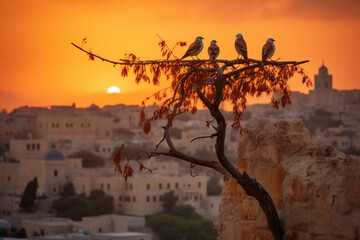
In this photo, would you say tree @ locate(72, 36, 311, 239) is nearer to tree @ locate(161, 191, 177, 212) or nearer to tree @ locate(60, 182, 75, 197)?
tree @ locate(161, 191, 177, 212)

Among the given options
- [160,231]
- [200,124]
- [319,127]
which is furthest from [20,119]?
[160,231]

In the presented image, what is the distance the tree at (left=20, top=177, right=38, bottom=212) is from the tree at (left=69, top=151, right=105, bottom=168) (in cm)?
1085

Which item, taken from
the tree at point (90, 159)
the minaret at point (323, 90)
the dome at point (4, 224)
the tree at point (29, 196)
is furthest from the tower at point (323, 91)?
the dome at point (4, 224)

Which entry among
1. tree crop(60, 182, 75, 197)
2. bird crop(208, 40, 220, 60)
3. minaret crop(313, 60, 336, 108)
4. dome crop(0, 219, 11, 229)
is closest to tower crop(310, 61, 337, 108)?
minaret crop(313, 60, 336, 108)

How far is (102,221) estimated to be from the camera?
51.9 m

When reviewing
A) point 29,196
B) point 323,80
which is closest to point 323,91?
point 323,80

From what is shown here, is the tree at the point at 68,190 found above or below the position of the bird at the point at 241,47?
below

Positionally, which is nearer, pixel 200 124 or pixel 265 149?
pixel 265 149

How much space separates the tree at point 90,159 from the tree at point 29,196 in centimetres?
1085

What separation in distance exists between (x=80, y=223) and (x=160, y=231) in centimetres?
458

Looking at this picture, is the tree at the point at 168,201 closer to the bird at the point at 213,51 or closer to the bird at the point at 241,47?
the bird at the point at 213,51

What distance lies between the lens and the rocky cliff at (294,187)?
8125 mm

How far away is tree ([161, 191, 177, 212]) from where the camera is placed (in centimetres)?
6128

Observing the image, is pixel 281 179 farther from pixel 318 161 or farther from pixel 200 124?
pixel 200 124
